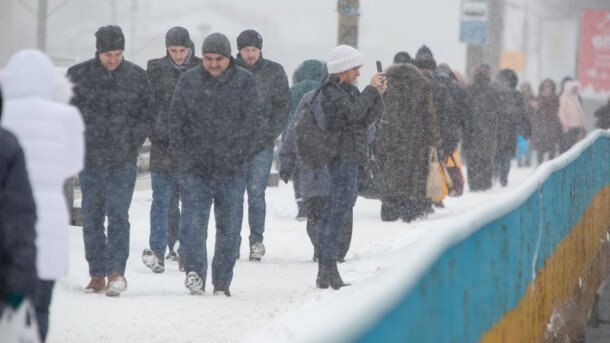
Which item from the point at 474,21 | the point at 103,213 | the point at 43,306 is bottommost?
the point at 103,213

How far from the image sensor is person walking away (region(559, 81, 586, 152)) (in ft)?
88.3

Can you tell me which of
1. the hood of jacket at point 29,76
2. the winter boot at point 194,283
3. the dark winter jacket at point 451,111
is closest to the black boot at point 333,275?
the winter boot at point 194,283

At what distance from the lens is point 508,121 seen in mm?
21547

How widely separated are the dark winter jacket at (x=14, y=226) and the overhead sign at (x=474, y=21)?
18.6 m

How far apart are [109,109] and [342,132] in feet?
4.83

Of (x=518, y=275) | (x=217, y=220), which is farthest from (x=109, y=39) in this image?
(x=518, y=275)

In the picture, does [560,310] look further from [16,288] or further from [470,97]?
[470,97]

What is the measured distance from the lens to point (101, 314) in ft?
27.6

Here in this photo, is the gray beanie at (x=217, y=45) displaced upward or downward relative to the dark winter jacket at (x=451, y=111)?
upward

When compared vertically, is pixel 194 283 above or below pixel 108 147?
below

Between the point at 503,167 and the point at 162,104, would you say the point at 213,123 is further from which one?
the point at 503,167

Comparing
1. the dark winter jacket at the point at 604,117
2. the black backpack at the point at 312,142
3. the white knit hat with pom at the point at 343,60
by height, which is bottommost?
the dark winter jacket at the point at 604,117

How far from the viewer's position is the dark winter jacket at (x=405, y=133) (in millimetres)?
14719

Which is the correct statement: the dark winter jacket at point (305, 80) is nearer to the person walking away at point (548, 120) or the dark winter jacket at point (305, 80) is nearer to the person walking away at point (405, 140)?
the person walking away at point (405, 140)
